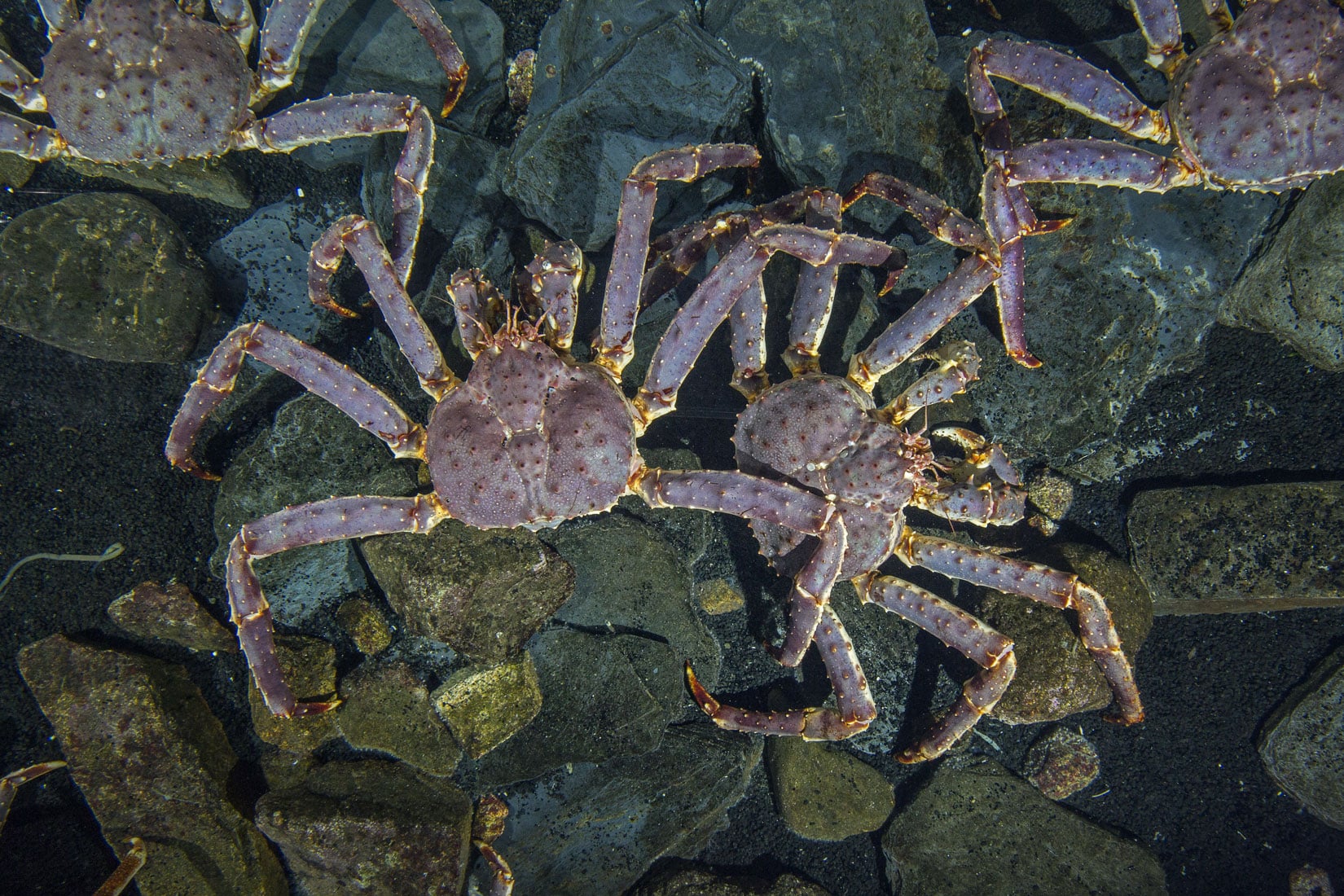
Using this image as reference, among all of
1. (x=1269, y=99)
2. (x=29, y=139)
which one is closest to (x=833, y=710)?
(x=1269, y=99)

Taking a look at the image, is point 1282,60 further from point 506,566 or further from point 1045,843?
point 506,566

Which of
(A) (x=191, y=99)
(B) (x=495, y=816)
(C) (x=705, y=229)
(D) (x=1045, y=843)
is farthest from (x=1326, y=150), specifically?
(A) (x=191, y=99)

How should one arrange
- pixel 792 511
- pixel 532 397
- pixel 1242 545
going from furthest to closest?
pixel 1242 545 → pixel 532 397 → pixel 792 511

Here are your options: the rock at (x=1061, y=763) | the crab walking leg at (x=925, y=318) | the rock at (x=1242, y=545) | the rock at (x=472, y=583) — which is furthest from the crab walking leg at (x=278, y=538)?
the rock at (x=1242, y=545)

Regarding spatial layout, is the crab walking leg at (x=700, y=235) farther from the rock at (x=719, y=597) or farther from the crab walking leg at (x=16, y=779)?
the crab walking leg at (x=16, y=779)

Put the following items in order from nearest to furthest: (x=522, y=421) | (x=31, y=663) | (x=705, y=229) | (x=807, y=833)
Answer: (x=522, y=421) < (x=705, y=229) < (x=31, y=663) < (x=807, y=833)

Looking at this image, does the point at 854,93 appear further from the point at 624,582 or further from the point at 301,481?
the point at 301,481
